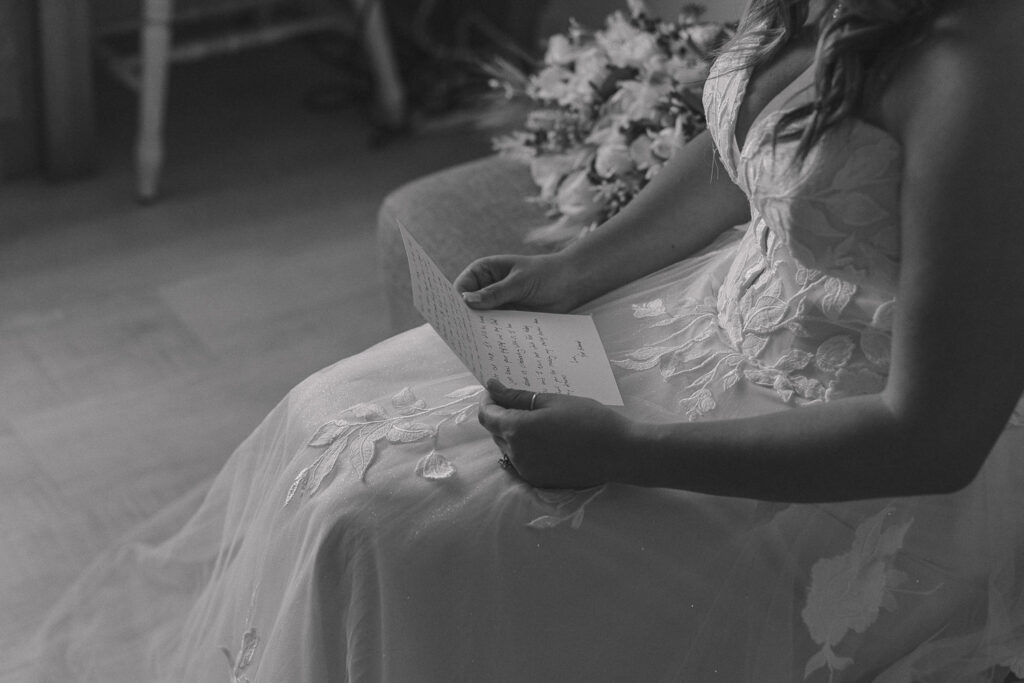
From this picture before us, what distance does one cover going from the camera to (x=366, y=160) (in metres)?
2.90

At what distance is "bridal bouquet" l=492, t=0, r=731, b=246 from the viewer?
5.38 feet

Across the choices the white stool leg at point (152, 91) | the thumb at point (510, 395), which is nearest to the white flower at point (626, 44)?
the thumb at point (510, 395)

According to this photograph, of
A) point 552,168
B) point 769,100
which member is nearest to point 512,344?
point 769,100

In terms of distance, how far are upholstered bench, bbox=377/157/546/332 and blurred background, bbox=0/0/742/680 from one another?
0.44m

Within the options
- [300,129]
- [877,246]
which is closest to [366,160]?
[300,129]

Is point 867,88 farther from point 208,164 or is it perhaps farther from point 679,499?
point 208,164

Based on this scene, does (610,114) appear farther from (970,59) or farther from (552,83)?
(970,59)

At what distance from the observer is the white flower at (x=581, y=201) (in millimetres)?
1667

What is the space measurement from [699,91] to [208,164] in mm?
1535

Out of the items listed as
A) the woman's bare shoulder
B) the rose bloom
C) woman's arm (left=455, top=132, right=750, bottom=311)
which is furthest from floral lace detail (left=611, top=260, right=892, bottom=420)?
the rose bloom

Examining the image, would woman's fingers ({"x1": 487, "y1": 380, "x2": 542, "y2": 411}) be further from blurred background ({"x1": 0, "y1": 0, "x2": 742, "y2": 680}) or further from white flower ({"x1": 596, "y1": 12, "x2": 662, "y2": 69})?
blurred background ({"x1": 0, "y1": 0, "x2": 742, "y2": 680})

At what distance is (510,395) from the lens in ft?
3.54

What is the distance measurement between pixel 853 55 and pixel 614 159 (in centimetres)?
69

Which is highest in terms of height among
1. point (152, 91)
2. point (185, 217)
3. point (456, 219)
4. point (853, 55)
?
point (853, 55)
